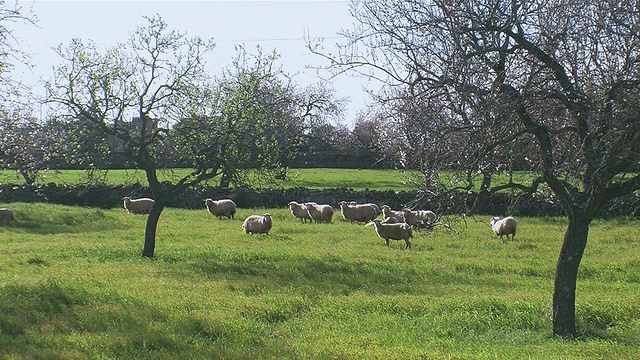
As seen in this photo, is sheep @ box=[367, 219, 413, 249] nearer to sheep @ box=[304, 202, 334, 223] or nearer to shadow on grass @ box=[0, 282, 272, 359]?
sheep @ box=[304, 202, 334, 223]

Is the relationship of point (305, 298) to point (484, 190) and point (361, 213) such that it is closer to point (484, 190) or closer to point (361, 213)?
point (484, 190)

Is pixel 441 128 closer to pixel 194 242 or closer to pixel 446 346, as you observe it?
pixel 446 346

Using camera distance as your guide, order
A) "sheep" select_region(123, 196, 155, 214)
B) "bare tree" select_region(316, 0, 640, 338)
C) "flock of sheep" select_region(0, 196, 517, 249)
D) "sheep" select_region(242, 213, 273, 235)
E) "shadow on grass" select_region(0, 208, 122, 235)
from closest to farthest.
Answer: "bare tree" select_region(316, 0, 640, 338), "flock of sheep" select_region(0, 196, 517, 249), "sheep" select_region(242, 213, 273, 235), "shadow on grass" select_region(0, 208, 122, 235), "sheep" select_region(123, 196, 155, 214)

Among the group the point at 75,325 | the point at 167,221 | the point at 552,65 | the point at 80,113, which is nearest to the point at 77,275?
the point at 75,325

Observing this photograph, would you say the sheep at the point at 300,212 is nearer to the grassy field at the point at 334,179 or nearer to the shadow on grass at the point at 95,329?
the grassy field at the point at 334,179

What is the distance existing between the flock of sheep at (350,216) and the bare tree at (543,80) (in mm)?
10097

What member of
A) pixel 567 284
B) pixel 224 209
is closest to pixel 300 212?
pixel 224 209

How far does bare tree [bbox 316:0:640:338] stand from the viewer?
9422 mm

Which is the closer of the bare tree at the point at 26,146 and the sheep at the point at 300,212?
the bare tree at the point at 26,146

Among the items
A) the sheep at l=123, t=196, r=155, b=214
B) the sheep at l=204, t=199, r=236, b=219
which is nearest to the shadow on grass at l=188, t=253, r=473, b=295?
the sheep at l=204, t=199, r=236, b=219

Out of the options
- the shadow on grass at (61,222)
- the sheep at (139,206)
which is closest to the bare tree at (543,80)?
the shadow on grass at (61,222)

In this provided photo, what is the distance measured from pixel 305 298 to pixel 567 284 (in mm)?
4743

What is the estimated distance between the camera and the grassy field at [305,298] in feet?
32.7

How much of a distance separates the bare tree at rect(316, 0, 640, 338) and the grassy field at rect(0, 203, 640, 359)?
7.64 feet
